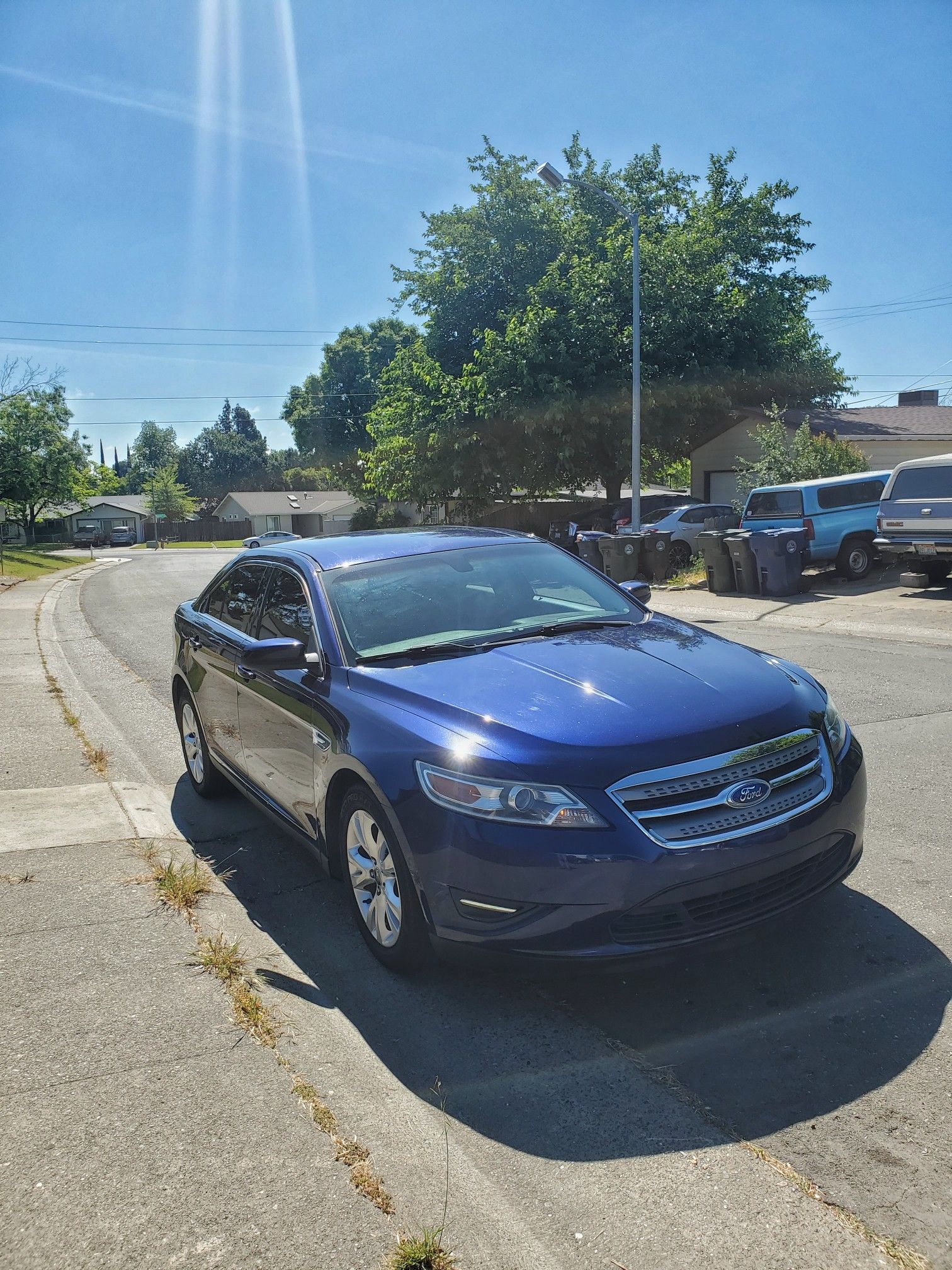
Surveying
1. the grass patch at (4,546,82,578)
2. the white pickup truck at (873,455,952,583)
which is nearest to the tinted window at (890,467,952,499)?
the white pickup truck at (873,455,952,583)

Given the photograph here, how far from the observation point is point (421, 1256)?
221 centimetres

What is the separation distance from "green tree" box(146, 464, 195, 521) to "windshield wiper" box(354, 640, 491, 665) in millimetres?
86400

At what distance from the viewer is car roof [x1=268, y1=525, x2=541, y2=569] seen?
15.9 ft

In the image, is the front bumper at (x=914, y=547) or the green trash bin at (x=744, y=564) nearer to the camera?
the front bumper at (x=914, y=547)

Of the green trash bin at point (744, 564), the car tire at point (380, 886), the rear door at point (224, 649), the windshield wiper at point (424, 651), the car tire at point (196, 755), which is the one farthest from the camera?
the green trash bin at point (744, 564)

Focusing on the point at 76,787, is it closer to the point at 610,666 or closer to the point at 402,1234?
the point at 610,666

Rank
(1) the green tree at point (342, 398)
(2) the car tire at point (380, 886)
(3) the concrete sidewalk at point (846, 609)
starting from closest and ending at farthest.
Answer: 1. (2) the car tire at point (380, 886)
2. (3) the concrete sidewalk at point (846, 609)
3. (1) the green tree at point (342, 398)

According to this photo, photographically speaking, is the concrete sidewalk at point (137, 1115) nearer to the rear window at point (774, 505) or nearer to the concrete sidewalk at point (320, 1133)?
the concrete sidewalk at point (320, 1133)

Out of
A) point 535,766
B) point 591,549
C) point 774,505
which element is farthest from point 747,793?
point 591,549

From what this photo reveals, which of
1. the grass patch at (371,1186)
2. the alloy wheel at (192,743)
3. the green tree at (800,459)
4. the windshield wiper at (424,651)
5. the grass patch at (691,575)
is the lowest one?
the grass patch at (691,575)

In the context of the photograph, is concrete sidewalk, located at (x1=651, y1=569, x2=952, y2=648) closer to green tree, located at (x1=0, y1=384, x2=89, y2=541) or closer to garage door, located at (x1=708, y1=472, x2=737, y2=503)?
garage door, located at (x1=708, y1=472, x2=737, y2=503)

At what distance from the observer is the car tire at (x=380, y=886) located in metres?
3.38

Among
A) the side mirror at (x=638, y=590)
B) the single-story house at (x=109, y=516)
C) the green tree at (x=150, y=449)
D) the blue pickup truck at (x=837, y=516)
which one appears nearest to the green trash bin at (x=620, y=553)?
the blue pickup truck at (x=837, y=516)

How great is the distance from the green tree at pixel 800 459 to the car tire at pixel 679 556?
212 cm
